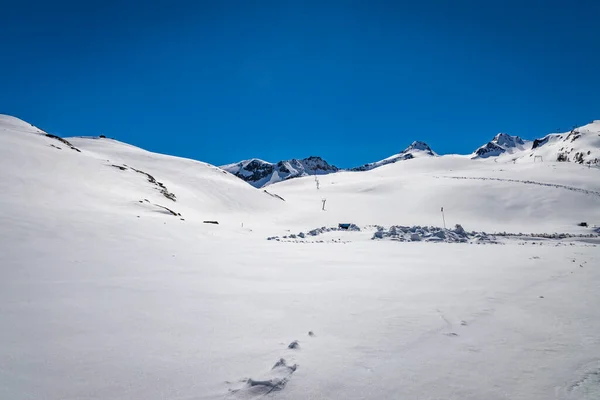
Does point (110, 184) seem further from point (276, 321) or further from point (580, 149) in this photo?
point (580, 149)

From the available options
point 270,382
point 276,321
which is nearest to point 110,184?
point 276,321

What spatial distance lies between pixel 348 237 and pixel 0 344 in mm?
18224

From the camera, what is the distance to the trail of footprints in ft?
8.73

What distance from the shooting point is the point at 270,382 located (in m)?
2.81

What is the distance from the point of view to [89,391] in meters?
2.58

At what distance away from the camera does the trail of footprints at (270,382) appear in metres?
2.66

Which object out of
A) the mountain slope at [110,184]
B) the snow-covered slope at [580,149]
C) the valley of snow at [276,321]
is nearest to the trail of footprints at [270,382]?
the valley of snow at [276,321]

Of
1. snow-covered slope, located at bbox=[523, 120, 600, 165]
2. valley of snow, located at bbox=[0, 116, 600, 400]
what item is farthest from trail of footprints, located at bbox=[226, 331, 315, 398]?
snow-covered slope, located at bbox=[523, 120, 600, 165]

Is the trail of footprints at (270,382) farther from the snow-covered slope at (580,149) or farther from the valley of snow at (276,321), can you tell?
the snow-covered slope at (580,149)

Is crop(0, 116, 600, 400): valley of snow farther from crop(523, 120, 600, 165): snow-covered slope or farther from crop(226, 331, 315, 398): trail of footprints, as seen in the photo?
crop(523, 120, 600, 165): snow-covered slope

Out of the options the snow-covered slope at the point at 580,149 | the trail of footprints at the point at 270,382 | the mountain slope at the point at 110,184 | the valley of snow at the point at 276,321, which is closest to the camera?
the trail of footprints at the point at 270,382

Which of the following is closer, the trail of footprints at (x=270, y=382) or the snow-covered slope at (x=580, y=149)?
the trail of footprints at (x=270, y=382)

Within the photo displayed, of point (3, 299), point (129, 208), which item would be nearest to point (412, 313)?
point (3, 299)

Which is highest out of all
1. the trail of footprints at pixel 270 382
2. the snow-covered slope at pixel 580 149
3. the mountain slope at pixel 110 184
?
the snow-covered slope at pixel 580 149
